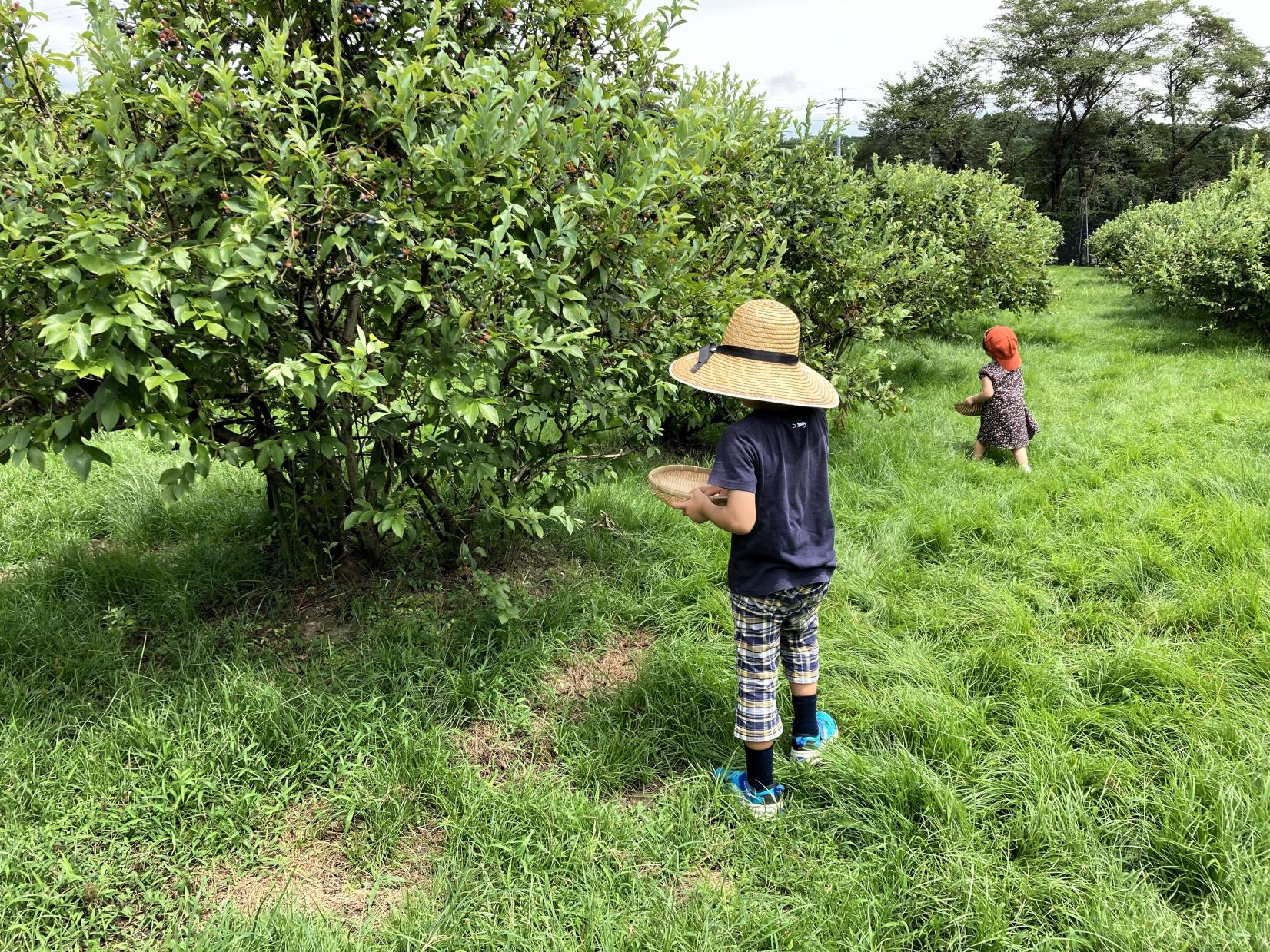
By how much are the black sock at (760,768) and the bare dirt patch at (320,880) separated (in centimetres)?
103

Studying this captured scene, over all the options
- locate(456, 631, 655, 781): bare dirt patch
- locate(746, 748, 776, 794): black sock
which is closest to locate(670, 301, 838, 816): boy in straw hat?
locate(746, 748, 776, 794): black sock

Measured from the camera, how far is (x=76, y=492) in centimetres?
490

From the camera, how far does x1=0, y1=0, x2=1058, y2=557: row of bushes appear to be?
2.21 m

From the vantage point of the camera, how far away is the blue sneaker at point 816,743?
2.64 meters

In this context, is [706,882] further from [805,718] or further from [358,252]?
[358,252]

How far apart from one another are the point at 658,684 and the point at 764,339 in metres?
1.45

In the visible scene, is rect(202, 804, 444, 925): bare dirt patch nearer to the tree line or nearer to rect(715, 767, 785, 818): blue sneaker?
rect(715, 767, 785, 818): blue sneaker

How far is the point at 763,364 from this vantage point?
2.44 meters

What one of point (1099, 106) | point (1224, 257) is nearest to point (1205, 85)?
point (1099, 106)

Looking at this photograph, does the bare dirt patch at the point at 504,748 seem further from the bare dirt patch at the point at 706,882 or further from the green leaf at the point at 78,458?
the green leaf at the point at 78,458

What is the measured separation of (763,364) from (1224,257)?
10672 millimetres

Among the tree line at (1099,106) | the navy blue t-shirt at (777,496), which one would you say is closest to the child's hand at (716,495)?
the navy blue t-shirt at (777,496)

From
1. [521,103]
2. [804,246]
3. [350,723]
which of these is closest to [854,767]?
[350,723]

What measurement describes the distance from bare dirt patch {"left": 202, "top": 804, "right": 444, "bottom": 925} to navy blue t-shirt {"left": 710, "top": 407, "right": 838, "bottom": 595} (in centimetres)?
131
